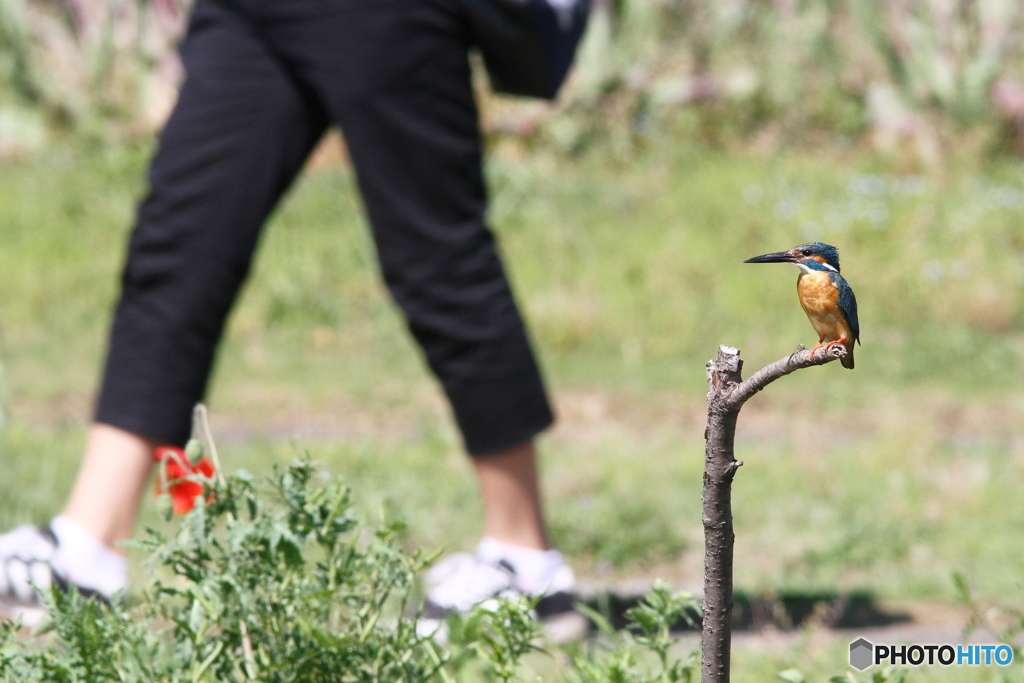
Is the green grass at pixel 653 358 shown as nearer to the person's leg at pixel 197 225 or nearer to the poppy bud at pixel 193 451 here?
the person's leg at pixel 197 225

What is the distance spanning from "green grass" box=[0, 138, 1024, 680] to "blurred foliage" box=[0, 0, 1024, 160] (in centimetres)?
44

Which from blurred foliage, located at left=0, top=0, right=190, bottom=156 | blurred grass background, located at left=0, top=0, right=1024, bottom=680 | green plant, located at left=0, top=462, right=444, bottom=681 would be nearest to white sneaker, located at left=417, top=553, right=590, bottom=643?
blurred grass background, located at left=0, top=0, right=1024, bottom=680

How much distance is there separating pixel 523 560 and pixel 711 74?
690 centimetres

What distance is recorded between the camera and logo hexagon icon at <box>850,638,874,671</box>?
2.13m

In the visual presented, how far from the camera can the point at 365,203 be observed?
2482mm

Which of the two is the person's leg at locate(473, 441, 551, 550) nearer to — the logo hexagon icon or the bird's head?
the logo hexagon icon

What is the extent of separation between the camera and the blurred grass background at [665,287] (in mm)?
3291

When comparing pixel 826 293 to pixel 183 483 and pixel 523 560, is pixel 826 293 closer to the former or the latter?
pixel 183 483

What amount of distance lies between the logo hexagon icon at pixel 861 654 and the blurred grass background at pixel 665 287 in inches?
2.2

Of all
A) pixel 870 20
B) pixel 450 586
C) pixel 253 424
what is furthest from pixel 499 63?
pixel 870 20

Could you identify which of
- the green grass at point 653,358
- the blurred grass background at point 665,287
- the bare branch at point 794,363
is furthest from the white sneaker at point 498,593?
the bare branch at point 794,363

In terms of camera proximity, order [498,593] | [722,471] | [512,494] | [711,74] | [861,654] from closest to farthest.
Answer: [722,471] → [861,654] → [498,593] → [512,494] → [711,74]

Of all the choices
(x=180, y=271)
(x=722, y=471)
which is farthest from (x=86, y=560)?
(x=722, y=471)

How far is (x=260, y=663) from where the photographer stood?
1.36 meters
